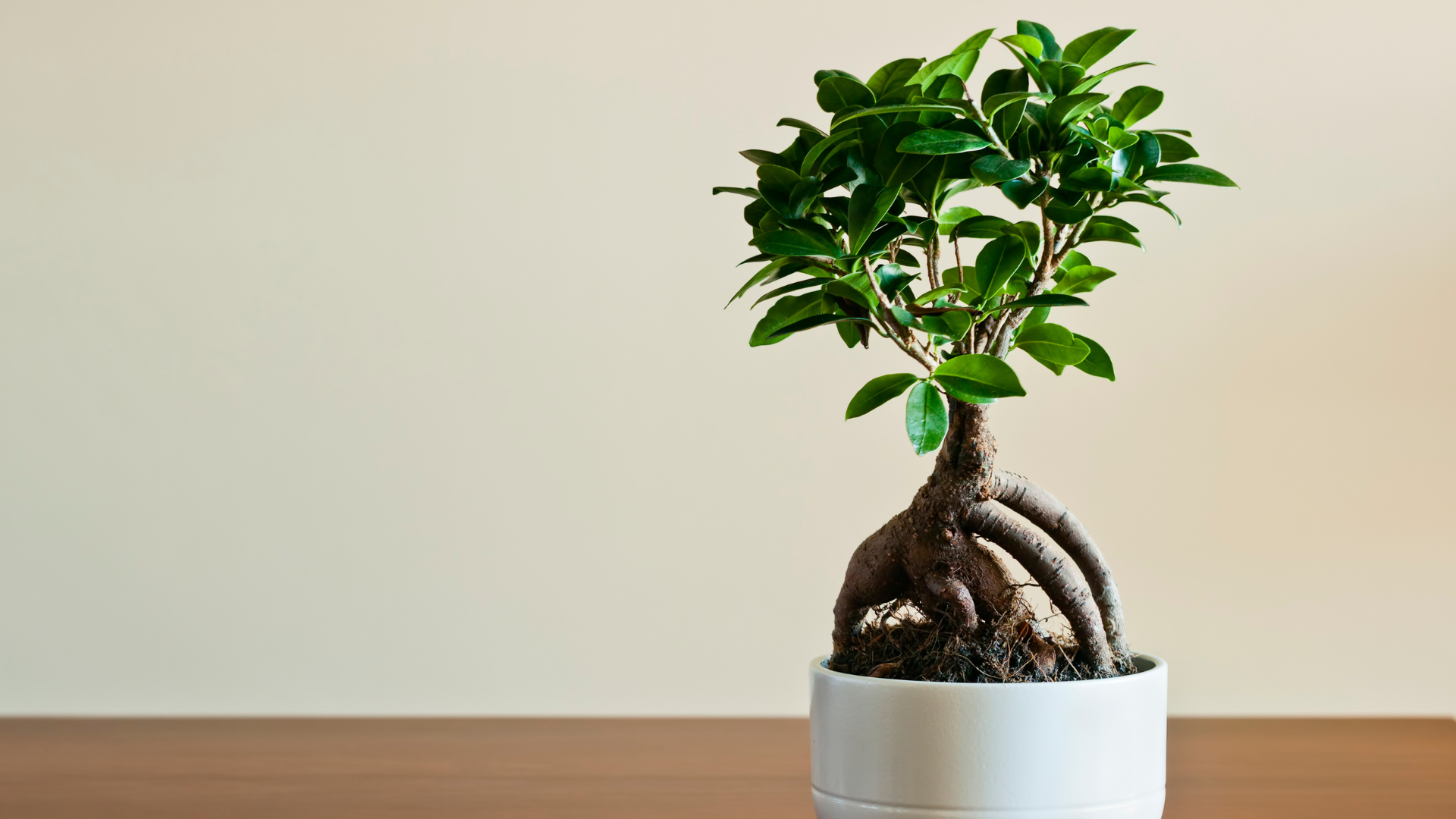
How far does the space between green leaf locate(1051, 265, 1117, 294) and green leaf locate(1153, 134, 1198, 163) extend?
0.40ft

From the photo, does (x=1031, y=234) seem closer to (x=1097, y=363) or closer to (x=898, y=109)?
(x=1097, y=363)

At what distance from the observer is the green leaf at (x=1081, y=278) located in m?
1.09

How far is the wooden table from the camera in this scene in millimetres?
1362

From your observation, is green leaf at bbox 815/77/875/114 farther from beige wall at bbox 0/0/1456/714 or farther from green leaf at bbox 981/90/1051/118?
beige wall at bbox 0/0/1456/714

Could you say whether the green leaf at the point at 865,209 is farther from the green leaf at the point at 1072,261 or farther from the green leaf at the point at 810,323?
the green leaf at the point at 1072,261

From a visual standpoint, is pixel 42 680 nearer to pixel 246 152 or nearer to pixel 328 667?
pixel 328 667

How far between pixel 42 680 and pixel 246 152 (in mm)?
1129

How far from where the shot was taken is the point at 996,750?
2.92ft

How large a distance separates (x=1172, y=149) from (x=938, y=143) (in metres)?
0.25

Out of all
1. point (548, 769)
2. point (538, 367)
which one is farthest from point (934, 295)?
point (538, 367)

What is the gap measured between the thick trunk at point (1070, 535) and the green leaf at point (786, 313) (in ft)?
0.74

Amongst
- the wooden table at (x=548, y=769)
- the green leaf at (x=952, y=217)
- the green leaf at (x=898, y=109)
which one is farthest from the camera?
the wooden table at (x=548, y=769)

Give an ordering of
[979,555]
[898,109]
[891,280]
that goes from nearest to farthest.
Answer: [898,109] → [891,280] → [979,555]

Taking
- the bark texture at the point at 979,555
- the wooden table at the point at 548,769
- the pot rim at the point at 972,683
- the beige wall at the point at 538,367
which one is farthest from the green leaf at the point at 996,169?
the beige wall at the point at 538,367
